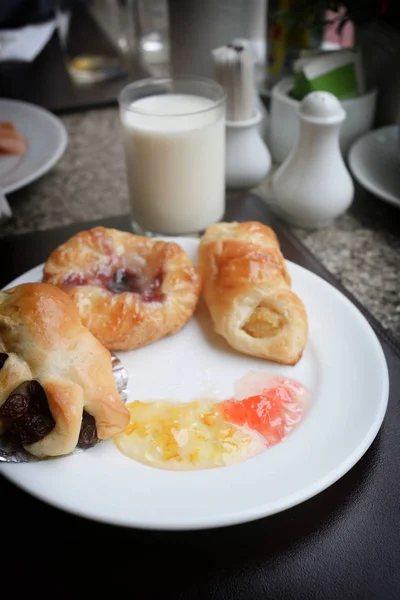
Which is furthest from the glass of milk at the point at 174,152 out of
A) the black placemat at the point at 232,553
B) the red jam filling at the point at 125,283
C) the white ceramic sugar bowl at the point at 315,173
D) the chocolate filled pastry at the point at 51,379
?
the black placemat at the point at 232,553

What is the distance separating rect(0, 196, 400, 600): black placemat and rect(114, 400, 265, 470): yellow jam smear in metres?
0.07

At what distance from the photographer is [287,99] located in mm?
1241

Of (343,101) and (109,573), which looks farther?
(343,101)

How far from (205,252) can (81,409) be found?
0.34 metres

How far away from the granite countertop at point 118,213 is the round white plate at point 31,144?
5cm

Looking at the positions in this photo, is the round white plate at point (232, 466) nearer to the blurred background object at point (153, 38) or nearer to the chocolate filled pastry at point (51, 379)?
the chocolate filled pastry at point (51, 379)

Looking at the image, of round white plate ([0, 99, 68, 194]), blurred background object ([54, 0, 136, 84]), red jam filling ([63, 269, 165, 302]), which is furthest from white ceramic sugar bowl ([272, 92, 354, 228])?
blurred background object ([54, 0, 136, 84])

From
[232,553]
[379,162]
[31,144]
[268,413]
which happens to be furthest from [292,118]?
[232,553]

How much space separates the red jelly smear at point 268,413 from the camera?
67 centimetres

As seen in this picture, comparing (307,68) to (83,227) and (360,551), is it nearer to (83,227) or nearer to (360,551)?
(83,227)

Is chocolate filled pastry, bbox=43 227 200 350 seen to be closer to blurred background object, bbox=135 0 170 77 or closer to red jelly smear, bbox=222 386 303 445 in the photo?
red jelly smear, bbox=222 386 303 445

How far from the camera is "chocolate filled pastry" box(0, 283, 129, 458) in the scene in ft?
2.02

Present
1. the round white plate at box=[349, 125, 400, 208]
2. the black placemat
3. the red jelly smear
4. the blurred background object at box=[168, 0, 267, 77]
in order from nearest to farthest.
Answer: the black placemat → the red jelly smear → the round white plate at box=[349, 125, 400, 208] → the blurred background object at box=[168, 0, 267, 77]

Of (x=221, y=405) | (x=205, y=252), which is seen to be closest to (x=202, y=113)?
(x=205, y=252)
